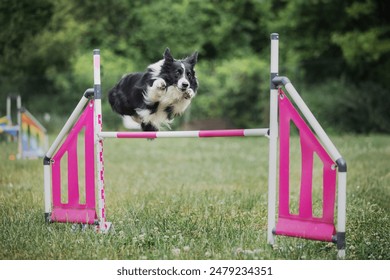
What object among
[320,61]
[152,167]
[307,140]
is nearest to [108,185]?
[152,167]

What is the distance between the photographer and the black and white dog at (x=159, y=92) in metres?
3.70

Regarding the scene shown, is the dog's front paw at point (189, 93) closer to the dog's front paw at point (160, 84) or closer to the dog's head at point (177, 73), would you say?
the dog's head at point (177, 73)

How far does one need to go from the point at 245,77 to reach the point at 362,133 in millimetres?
3492

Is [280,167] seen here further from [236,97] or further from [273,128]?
[236,97]

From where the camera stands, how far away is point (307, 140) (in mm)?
3525

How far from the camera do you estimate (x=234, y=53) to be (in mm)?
17031

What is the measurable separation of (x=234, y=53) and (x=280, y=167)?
44.8 ft

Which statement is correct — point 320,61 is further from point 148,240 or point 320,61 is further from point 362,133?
point 148,240

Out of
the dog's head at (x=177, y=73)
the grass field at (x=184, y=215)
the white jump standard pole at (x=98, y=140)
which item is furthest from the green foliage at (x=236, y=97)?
the dog's head at (x=177, y=73)

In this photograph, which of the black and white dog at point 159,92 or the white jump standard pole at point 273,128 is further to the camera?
the black and white dog at point 159,92

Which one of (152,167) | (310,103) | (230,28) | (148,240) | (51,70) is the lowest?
(148,240)

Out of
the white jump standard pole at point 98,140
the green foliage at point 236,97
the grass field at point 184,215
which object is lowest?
the grass field at point 184,215

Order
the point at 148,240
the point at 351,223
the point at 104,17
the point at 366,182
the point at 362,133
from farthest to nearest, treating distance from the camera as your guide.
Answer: the point at 104,17, the point at 362,133, the point at 366,182, the point at 351,223, the point at 148,240

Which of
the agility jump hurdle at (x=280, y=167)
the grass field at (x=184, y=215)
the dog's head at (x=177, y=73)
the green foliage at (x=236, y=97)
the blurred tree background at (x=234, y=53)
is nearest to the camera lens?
the agility jump hurdle at (x=280, y=167)
